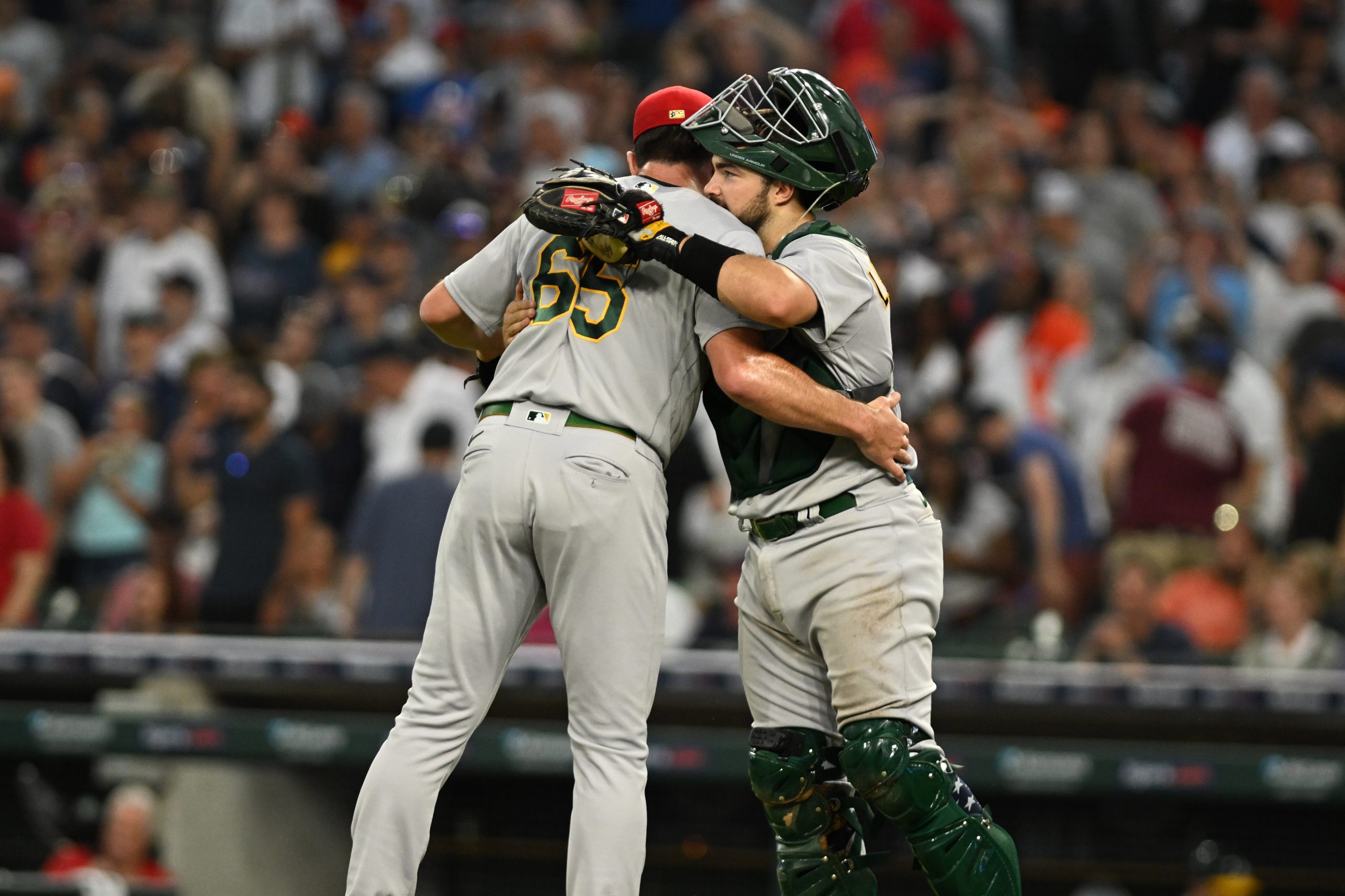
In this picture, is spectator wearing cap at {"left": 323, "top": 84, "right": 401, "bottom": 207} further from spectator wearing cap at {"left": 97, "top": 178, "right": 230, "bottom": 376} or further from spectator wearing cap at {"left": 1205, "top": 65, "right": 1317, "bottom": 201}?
spectator wearing cap at {"left": 1205, "top": 65, "right": 1317, "bottom": 201}

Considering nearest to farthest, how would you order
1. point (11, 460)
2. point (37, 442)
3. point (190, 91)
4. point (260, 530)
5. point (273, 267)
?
1. point (260, 530)
2. point (11, 460)
3. point (37, 442)
4. point (273, 267)
5. point (190, 91)

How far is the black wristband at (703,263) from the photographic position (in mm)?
4113

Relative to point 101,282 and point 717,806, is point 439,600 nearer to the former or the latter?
point 717,806

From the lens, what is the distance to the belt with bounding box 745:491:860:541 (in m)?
4.38

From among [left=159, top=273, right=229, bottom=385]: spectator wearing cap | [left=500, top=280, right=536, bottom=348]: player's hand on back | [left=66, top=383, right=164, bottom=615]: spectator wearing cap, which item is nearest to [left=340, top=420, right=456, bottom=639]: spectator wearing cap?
[left=66, top=383, right=164, bottom=615]: spectator wearing cap

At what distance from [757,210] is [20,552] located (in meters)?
5.69

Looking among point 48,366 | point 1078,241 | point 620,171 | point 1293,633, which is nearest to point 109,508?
point 48,366

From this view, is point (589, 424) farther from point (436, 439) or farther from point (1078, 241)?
point (1078, 241)

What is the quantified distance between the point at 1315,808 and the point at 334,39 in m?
9.60

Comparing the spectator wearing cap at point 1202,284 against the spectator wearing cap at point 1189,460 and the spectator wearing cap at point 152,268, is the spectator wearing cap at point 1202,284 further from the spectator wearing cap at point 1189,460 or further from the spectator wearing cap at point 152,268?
the spectator wearing cap at point 152,268

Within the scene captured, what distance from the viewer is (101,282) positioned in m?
11.6

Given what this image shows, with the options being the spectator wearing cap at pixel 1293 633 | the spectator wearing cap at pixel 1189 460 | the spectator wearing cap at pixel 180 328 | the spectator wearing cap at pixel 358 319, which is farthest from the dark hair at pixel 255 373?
the spectator wearing cap at pixel 1293 633

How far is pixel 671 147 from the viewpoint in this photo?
4.54 meters

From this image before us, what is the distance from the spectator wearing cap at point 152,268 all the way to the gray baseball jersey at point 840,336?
24.3ft
